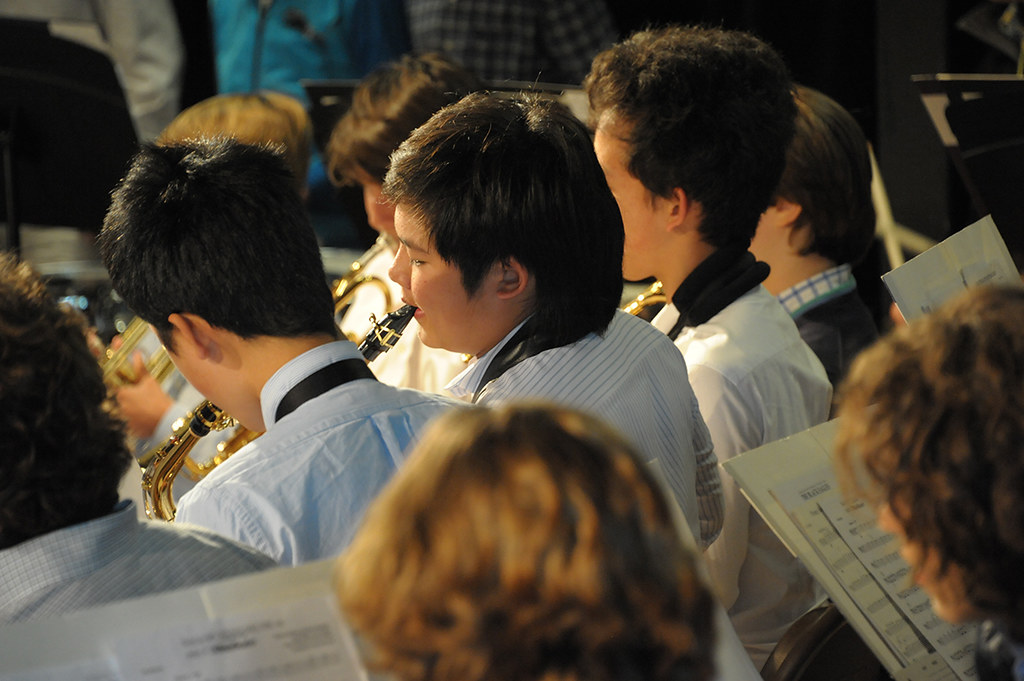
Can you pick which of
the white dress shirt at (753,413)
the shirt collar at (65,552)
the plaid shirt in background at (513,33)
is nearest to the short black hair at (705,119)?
the white dress shirt at (753,413)

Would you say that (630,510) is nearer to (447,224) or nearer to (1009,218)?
(447,224)

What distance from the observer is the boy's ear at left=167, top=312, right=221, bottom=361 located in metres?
1.36

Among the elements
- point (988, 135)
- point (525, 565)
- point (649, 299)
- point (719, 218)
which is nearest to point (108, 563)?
point (525, 565)

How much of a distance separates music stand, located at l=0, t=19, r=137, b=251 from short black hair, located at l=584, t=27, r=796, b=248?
4.38ft

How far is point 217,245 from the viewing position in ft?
4.41

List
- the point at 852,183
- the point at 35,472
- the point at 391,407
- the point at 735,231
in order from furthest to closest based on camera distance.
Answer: the point at 852,183 → the point at 735,231 → the point at 391,407 → the point at 35,472

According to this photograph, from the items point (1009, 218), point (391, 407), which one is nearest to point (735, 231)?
point (1009, 218)

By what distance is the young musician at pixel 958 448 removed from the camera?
32.7 inches

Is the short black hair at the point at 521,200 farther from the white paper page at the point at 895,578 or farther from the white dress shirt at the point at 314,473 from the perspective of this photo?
the white paper page at the point at 895,578

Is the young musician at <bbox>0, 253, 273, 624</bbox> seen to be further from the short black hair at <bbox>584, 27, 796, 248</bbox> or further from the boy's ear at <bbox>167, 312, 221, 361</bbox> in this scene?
the short black hair at <bbox>584, 27, 796, 248</bbox>

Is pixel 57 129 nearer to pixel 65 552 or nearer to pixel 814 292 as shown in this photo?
pixel 814 292

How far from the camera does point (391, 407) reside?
1.28 metres

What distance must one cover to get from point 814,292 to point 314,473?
128 cm

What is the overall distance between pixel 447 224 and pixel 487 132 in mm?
128
